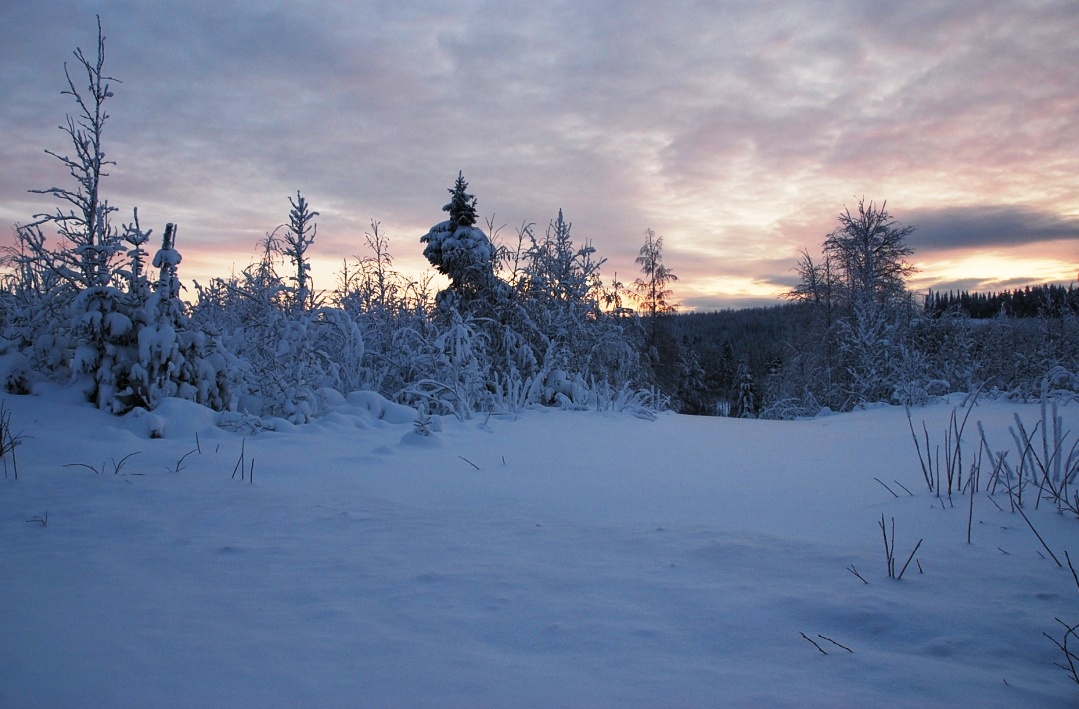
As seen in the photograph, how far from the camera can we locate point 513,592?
1980 mm

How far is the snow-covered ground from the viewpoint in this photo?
4.49ft

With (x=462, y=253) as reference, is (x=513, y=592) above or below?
below

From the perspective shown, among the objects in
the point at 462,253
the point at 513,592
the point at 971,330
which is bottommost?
the point at 513,592

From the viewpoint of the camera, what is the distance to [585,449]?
5719 mm

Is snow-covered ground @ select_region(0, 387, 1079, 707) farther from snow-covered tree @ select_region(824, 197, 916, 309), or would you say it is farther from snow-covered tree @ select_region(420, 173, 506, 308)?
snow-covered tree @ select_region(824, 197, 916, 309)

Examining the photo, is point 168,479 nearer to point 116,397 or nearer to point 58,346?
point 116,397

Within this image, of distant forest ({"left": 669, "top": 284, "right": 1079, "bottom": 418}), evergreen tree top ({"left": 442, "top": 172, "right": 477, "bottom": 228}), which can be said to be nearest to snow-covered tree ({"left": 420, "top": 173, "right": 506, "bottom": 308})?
evergreen tree top ({"left": 442, "top": 172, "right": 477, "bottom": 228})

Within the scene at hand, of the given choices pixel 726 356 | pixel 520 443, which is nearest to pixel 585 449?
pixel 520 443

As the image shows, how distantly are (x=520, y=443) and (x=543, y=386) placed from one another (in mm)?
4719

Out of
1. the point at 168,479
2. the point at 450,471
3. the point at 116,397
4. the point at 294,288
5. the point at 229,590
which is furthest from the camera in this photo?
the point at 294,288

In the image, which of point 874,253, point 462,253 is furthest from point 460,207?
point 874,253

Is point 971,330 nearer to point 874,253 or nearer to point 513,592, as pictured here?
point 874,253

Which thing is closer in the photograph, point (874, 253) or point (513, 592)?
point (513, 592)

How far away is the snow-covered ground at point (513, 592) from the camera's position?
53.8 inches
